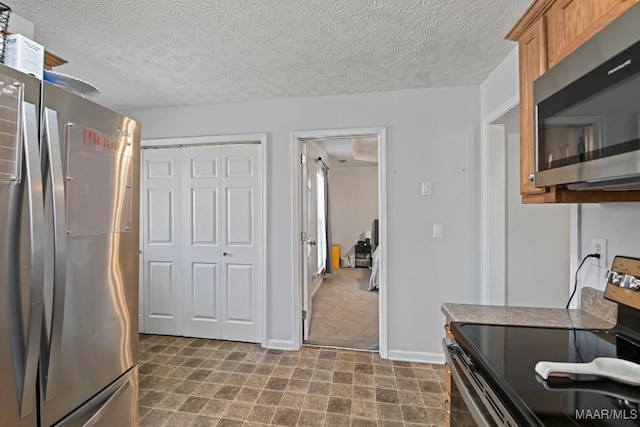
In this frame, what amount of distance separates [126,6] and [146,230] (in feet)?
7.35

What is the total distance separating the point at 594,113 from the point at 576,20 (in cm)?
46

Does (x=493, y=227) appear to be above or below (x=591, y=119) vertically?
below

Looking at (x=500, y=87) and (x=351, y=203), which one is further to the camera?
(x=351, y=203)

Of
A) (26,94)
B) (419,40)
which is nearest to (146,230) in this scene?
(26,94)

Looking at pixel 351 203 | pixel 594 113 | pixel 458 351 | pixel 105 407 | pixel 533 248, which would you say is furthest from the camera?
pixel 351 203

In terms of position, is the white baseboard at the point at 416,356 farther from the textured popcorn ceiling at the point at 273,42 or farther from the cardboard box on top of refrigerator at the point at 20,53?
the cardboard box on top of refrigerator at the point at 20,53

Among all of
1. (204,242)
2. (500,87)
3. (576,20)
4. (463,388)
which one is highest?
(500,87)

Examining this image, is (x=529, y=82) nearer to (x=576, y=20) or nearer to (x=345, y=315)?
(x=576, y=20)

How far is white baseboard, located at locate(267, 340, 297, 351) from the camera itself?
282 cm

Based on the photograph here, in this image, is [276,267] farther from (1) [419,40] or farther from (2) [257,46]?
(1) [419,40]

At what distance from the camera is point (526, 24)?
127 centimetres

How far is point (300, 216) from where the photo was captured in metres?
2.83

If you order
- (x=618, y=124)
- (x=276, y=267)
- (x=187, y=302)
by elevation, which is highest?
(x=618, y=124)

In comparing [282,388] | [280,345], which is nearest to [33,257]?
[282,388]
